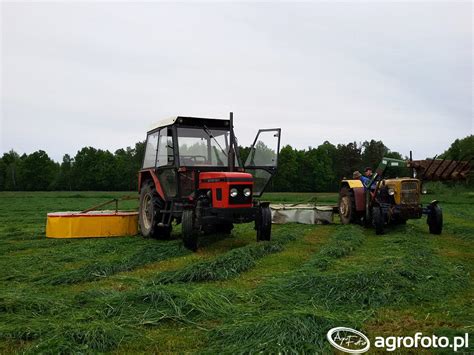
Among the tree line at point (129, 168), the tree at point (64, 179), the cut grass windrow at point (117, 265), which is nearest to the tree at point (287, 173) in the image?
the tree line at point (129, 168)

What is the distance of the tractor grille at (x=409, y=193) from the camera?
36.9 feet

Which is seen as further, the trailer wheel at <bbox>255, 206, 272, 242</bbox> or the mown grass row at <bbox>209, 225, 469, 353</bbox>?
the trailer wheel at <bbox>255, 206, 272, 242</bbox>

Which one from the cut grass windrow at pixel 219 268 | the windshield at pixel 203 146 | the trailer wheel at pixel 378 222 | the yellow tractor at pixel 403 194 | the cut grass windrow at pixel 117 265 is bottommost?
the cut grass windrow at pixel 117 265

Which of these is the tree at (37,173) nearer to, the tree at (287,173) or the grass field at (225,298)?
the tree at (287,173)

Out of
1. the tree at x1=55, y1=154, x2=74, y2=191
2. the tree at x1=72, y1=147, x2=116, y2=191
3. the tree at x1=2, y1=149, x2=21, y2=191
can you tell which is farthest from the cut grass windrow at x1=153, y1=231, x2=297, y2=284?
the tree at x1=2, y1=149, x2=21, y2=191

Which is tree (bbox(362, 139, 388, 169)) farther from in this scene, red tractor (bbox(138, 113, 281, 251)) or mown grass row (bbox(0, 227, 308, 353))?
mown grass row (bbox(0, 227, 308, 353))

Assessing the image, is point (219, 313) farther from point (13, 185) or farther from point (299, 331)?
point (13, 185)

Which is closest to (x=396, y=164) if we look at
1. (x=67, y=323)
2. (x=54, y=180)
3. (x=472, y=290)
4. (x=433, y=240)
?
(x=433, y=240)

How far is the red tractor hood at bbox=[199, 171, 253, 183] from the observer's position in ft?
26.9

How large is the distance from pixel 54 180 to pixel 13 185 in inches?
263

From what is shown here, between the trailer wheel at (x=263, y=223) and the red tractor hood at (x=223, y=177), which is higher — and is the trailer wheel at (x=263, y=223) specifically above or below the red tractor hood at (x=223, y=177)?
below

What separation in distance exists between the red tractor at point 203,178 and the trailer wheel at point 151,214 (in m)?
0.02

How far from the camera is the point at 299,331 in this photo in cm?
372

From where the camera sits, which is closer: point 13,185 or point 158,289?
point 158,289
